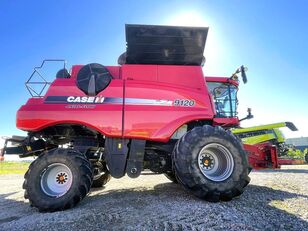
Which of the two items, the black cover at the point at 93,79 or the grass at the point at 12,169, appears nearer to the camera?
the black cover at the point at 93,79

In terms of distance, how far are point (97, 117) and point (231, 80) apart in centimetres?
374

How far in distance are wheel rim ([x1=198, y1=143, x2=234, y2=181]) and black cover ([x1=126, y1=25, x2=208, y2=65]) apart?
7.04ft

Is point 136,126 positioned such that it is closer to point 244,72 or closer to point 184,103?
point 184,103

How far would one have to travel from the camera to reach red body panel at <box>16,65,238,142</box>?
543 cm

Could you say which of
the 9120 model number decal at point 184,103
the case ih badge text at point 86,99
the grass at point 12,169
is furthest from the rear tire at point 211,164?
the grass at point 12,169

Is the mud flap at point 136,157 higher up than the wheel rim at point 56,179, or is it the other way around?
the mud flap at point 136,157

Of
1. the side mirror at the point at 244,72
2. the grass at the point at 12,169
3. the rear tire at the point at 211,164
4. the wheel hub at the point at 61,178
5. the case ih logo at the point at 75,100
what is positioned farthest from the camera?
the grass at the point at 12,169

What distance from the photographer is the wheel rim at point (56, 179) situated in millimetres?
5191

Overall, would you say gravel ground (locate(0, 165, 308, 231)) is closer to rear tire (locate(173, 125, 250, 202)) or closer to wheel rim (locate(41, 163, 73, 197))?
rear tire (locate(173, 125, 250, 202))

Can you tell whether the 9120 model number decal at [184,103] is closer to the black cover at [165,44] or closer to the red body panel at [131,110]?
the red body panel at [131,110]

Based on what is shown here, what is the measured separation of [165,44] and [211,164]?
9.37 ft

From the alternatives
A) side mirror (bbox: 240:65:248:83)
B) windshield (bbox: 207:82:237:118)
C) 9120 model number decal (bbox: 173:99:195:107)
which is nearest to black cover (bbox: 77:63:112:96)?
9120 model number decal (bbox: 173:99:195:107)

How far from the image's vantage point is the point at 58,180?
17.4ft

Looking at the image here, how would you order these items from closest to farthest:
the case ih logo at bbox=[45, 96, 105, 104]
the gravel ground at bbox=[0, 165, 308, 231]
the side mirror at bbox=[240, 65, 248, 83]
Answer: the gravel ground at bbox=[0, 165, 308, 231] < the case ih logo at bbox=[45, 96, 105, 104] < the side mirror at bbox=[240, 65, 248, 83]
